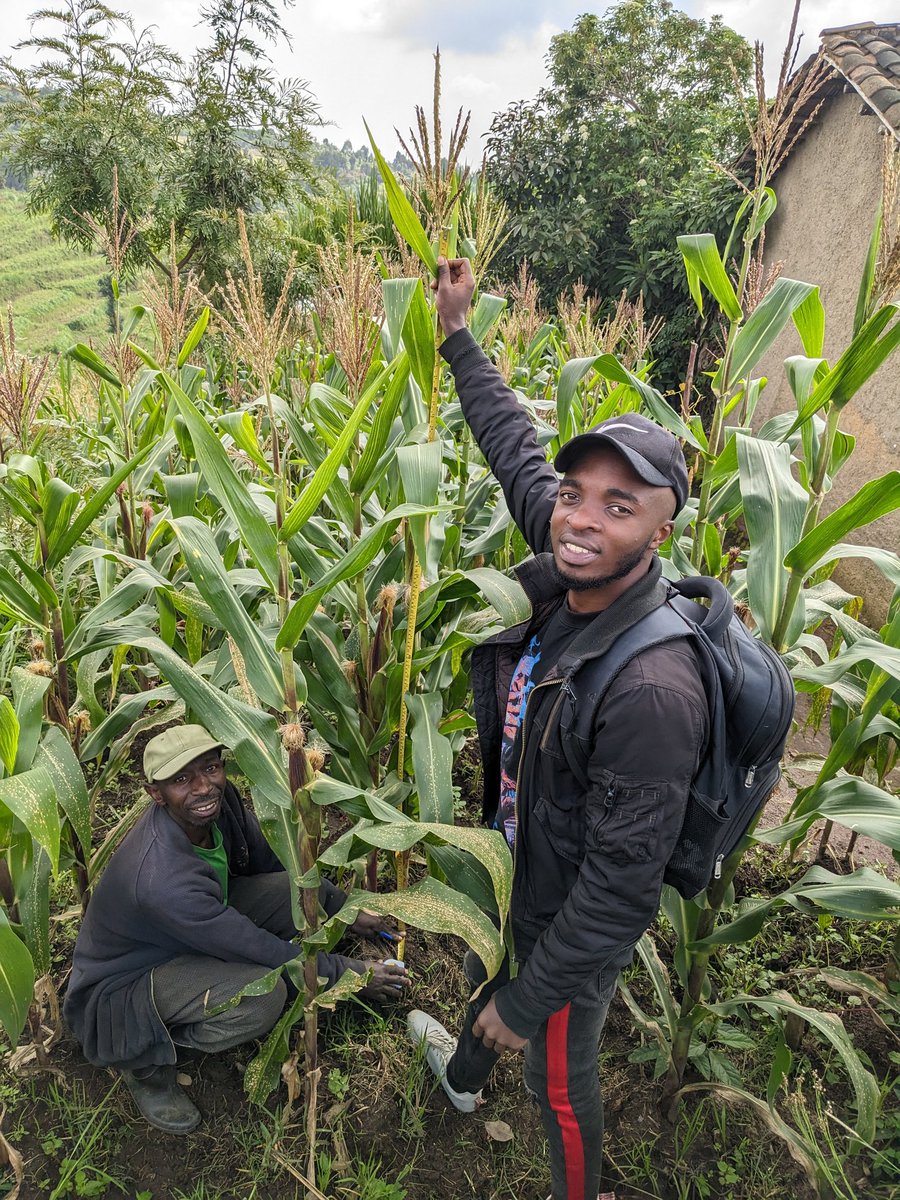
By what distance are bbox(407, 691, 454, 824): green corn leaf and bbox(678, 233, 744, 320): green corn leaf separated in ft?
4.48

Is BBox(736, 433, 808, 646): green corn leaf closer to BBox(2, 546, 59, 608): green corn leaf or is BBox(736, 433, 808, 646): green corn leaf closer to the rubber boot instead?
BBox(2, 546, 59, 608): green corn leaf

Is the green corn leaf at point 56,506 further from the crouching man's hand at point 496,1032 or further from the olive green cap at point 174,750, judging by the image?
the crouching man's hand at point 496,1032

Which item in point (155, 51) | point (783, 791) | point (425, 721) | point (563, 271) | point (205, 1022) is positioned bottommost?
point (783, 791)

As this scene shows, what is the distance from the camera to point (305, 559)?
1913mm

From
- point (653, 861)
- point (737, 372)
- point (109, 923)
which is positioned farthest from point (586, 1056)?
point (737, 372)

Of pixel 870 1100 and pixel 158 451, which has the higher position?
pixel 158 451

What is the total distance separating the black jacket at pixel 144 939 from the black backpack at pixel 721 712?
42.9 inches

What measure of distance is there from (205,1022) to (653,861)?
4.62ft

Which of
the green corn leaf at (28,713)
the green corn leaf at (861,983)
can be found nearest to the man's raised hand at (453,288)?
the green corn leaf at (28,713)

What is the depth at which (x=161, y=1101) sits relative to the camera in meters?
1.99

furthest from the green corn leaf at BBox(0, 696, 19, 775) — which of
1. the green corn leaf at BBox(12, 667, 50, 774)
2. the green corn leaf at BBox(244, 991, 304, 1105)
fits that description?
the green corn leaf at BBox(244, 991, 304, 1105)

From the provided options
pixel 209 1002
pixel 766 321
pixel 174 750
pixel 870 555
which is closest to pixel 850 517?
pixel 870 555

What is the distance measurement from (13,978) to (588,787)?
1.20 meters

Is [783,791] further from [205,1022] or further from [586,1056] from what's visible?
[205,1022]
